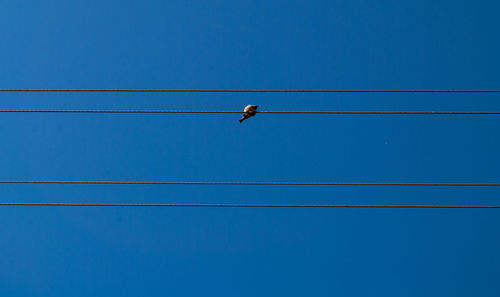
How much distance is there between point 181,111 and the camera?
21.1ft

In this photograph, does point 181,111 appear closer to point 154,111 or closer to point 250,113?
point 154,111

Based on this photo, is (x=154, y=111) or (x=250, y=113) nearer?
(x=154, y=111)

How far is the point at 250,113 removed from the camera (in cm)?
719

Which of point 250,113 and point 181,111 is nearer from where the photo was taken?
point 181,111

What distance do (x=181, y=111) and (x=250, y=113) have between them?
136cm

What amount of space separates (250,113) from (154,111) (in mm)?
1730

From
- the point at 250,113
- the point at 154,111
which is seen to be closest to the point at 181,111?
the point at 154,111

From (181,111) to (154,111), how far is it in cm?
46
